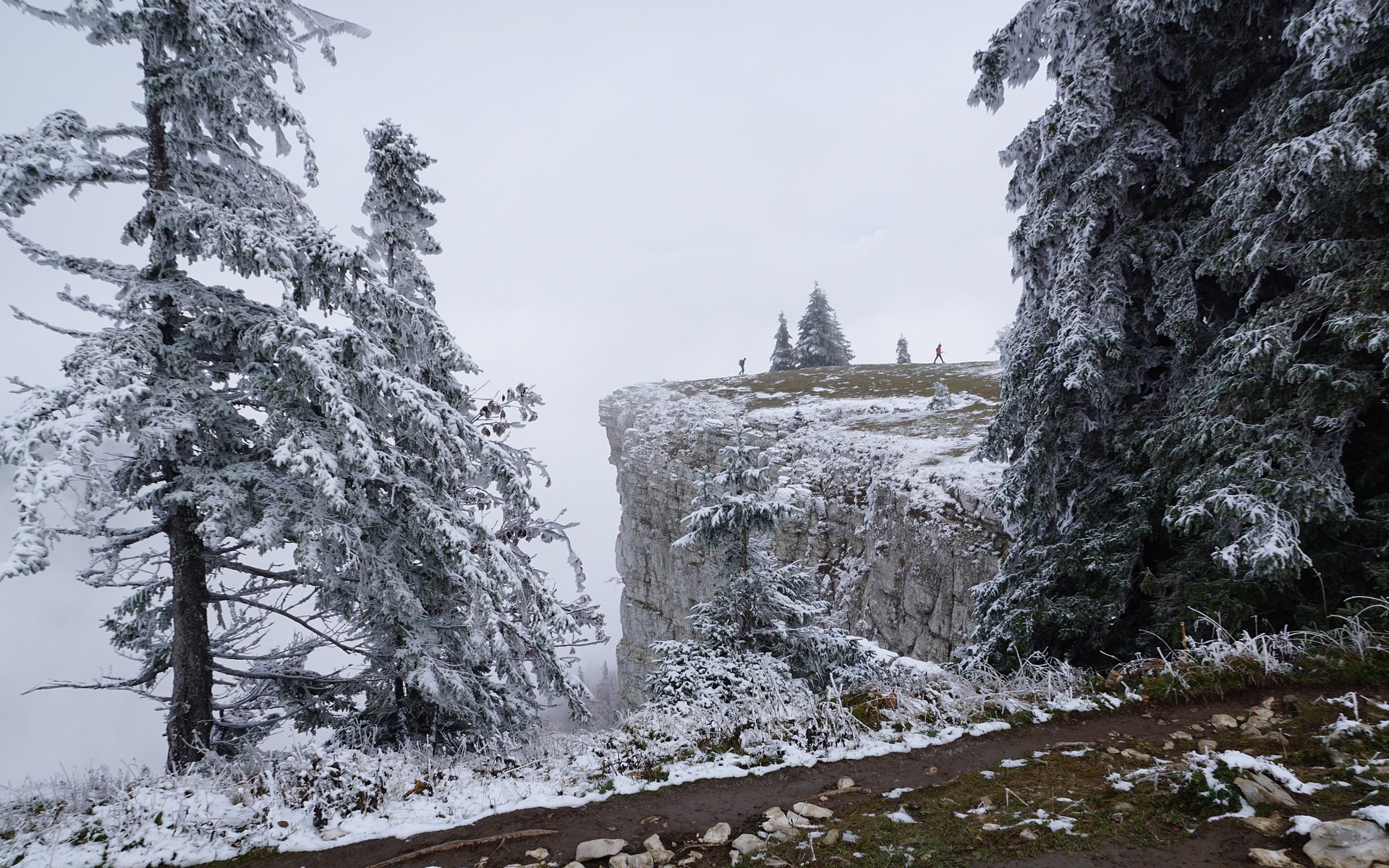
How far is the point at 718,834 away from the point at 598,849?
2.48ft

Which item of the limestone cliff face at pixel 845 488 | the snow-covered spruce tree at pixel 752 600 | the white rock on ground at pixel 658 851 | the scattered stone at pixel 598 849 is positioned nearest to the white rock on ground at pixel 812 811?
the white rock on ground at pixel 658 851

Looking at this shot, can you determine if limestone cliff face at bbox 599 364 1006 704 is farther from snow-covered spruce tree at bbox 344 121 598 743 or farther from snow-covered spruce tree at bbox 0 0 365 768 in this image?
snow-covered spruce tree at bbox 0 0 365 768

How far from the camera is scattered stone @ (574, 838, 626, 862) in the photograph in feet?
11.6

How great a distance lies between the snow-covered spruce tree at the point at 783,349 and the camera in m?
66.1

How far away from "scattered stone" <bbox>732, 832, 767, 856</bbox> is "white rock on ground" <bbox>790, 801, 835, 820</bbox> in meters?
0.45

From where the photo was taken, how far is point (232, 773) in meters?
5.15

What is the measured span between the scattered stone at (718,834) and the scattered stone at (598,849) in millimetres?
524

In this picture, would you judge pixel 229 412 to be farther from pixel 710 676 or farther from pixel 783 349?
pixel 783 349

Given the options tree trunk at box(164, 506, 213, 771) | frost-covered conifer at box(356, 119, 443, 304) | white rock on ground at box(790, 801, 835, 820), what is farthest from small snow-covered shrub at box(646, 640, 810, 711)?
frost-covered conifer at box(356, 119, 443, 304)

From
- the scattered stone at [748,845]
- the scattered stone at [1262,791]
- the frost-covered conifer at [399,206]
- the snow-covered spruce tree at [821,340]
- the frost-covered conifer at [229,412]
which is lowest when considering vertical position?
the scattered stone at [748,845]

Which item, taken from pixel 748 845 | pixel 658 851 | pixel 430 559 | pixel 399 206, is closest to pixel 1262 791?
pixel 748 845

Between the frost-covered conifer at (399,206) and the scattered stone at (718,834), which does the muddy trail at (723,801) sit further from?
the frost-covered conifer at (399,206)

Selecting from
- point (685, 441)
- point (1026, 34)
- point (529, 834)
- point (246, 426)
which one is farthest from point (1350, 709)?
point (685, 441)

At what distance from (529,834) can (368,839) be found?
1.23 m
